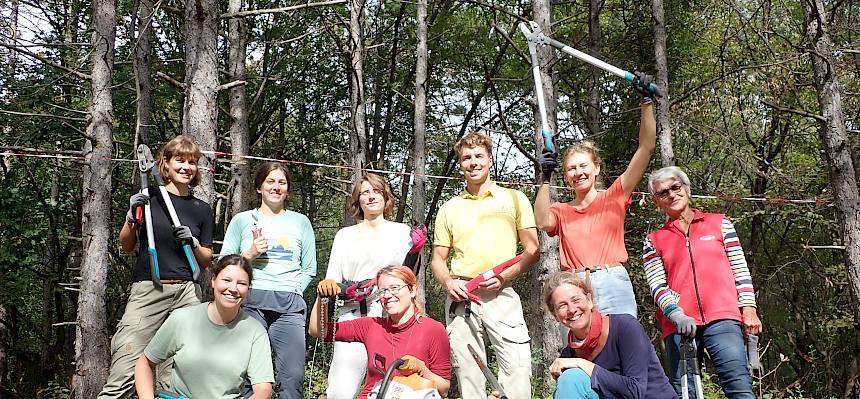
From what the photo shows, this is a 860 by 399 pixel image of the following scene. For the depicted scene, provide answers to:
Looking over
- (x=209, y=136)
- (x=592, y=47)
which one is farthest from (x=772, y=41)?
(x=209, y=136)

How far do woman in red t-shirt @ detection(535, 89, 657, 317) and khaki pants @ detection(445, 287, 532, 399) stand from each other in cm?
38

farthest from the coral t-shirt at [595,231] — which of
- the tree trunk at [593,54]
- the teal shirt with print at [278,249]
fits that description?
the tree trunk at [593,54]

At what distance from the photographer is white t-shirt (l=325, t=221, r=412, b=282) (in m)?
3.74

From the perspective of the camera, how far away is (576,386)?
9.12ft

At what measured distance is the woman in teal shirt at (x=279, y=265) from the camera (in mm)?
3668

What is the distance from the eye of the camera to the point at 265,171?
155 inches

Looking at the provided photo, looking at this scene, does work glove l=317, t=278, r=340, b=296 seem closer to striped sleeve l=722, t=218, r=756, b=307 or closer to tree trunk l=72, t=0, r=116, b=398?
striped sleeve l=722, t=218, r=756, b=307

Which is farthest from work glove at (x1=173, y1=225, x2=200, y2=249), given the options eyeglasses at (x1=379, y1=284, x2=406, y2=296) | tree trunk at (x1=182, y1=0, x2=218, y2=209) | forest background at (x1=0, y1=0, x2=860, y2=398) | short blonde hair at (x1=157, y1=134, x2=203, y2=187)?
forest background at (x1=0, y1=0, x2=860, y2=398)

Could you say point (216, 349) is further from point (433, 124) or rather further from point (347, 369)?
point (433, 124)

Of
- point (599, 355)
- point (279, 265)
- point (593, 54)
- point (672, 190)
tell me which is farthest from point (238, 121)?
point (599, 355)

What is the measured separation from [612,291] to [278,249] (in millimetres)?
1713

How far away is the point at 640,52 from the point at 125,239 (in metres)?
11.6

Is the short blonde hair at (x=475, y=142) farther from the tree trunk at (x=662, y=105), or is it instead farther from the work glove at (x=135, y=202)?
the tree trunk at (x=662, y=105)

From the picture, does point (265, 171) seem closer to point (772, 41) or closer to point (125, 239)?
point (125, 239)
